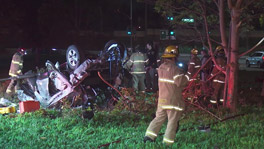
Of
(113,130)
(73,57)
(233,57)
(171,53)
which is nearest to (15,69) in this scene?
(73,57)

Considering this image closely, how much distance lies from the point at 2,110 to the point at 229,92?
5766 millimetres

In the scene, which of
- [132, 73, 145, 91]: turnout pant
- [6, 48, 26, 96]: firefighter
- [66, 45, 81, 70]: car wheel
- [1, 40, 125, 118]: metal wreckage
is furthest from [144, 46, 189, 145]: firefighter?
[6, 48, 26, 96]: firefighter

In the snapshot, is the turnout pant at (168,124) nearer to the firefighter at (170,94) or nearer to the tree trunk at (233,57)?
the firefighter at (170,94)

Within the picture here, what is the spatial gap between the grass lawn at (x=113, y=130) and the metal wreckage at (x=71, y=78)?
78 centimetres

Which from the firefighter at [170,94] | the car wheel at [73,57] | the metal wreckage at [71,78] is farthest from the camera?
the car wheel at [73,57]

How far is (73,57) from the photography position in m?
10.1

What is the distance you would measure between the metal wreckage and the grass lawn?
78 centimetres

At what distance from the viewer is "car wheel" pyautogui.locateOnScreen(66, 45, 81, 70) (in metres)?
9.92

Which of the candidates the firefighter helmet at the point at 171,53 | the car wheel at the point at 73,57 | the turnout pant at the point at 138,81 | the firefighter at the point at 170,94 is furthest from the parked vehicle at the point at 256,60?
the firefighter at the point at 170,94

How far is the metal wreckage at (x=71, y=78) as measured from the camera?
9461 millimetres

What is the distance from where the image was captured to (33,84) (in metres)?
10.9

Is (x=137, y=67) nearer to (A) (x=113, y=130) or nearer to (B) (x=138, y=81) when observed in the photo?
(B) (x=138, y=81)

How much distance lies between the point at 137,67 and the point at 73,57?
269cm

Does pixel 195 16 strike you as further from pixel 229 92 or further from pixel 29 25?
pixel 29 25
